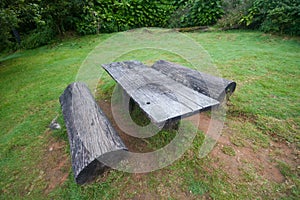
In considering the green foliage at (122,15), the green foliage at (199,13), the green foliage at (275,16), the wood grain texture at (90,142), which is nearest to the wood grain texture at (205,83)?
the wood grain texture at (90,142)

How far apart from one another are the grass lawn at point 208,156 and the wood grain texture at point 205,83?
419 mm

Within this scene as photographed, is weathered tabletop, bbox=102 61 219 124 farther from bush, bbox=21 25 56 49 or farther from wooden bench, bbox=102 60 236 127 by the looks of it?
bush, bbox=21 25 56 49

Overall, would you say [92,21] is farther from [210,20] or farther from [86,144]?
[86,144]

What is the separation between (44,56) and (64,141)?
5822mm

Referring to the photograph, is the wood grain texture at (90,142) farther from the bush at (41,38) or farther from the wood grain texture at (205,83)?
the bush at (41,38)

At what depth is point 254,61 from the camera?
4094 millimetres

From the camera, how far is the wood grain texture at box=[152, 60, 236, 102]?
214 cm

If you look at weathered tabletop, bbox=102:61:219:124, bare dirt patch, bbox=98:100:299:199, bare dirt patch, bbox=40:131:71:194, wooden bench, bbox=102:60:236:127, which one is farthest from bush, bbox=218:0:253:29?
bare dirt patch, bbox=40:131:71:194

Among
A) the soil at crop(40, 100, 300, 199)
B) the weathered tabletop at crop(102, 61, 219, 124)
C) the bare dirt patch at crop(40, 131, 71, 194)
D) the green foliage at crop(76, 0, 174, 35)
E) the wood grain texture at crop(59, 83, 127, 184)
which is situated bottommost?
the bare dirt patch at crop(40, 131, 71, 194)

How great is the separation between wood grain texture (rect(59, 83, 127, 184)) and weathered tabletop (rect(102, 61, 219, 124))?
423 millimetres

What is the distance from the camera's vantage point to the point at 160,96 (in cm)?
172

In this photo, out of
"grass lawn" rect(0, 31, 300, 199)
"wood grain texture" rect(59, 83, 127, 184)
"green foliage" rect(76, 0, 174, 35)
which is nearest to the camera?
"wood grain texture" rect(59, 83, 127, 184)

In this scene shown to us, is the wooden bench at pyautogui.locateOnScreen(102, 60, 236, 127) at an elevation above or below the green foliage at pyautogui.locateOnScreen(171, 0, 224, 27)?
below

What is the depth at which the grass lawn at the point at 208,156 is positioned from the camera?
5.09 feet
